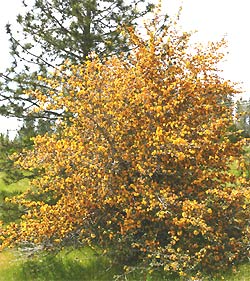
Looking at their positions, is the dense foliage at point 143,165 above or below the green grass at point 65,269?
above

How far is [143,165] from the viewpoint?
9359 millimetres

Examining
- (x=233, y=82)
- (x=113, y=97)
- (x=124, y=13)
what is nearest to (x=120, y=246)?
(x=113, y=97)

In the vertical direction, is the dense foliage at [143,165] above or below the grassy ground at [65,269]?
above

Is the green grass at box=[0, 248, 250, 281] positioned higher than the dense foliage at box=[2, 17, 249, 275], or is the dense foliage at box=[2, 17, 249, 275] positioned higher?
the dense foliage at box=[2, 17, 249, 275]

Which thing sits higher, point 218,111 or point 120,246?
point 218,111

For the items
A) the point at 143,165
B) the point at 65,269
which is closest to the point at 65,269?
the point at 65,269

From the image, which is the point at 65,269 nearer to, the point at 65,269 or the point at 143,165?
the point at 65,269

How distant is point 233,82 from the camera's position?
1065cm

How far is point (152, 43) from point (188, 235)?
176 inches

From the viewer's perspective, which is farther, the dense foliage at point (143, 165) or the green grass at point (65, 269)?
the green grass at point (65, 269)

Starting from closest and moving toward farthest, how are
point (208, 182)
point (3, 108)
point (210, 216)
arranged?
point (210, 216) → point (208, 182) → point (3, 108)

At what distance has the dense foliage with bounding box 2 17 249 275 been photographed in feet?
30.7

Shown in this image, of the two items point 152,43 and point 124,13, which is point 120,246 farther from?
point 124,13

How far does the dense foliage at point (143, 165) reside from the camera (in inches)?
368
